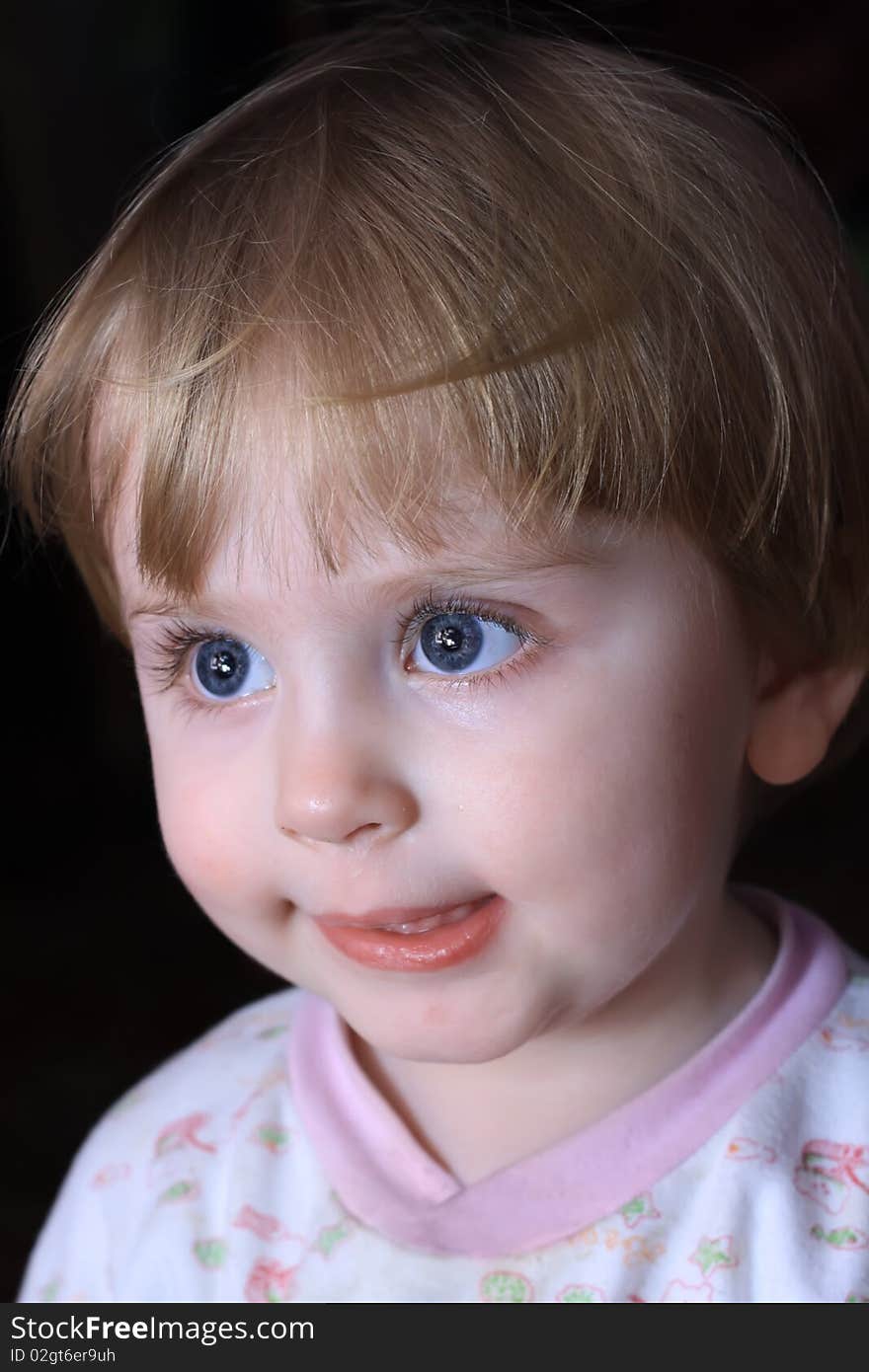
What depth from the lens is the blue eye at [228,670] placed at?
0.83 metres

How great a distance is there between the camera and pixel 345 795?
0.74 metres

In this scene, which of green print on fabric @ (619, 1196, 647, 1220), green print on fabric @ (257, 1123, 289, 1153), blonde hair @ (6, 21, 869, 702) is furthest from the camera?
green print on fabric @ (257, 1123, 289, 1153)

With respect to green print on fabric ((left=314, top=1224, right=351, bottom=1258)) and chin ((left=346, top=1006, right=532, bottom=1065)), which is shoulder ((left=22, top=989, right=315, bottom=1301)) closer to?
green print on fabric ((left=314, top=1224, right=351, bottom=1258))

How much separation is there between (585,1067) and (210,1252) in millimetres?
252

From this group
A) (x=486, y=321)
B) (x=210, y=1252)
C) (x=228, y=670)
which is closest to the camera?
(x=486, y=321)

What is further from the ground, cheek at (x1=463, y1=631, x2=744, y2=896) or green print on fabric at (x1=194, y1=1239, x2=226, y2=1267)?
cheek at (x1=463, y1=631, x2=744, y2=896)

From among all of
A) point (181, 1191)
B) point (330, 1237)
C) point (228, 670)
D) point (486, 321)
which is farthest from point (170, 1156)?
point (486, 321)

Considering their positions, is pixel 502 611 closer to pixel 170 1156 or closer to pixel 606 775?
pixel 606 775

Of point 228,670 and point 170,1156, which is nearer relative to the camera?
point 228,670

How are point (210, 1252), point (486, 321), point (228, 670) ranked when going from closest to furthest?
point (486, 321) < point (228, 670) < point (210, 1252)

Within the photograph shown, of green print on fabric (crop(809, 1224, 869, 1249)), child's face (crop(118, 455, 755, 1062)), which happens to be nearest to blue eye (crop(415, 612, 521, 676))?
child's face (crop(118, 455, 755, 1062))

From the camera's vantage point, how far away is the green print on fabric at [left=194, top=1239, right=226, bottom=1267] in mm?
958

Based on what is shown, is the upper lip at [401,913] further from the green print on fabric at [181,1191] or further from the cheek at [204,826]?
the green print on fabric at [181,1191]

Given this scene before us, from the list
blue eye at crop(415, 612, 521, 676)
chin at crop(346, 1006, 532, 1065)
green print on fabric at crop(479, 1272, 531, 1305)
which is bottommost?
green print on fabric at crop(479, 1272, 531, 1305)
